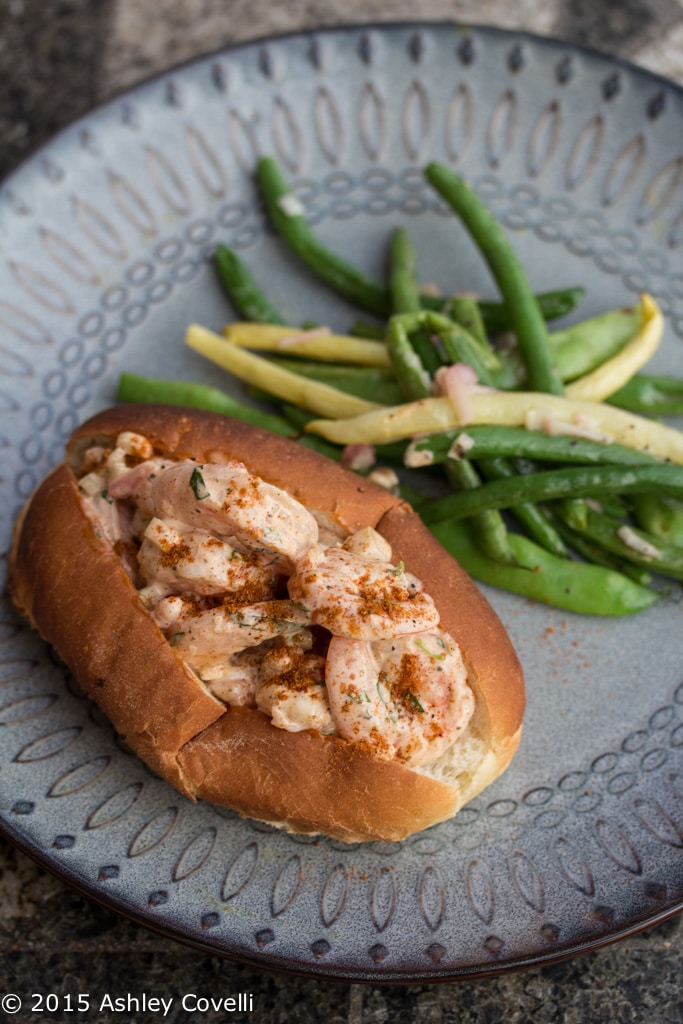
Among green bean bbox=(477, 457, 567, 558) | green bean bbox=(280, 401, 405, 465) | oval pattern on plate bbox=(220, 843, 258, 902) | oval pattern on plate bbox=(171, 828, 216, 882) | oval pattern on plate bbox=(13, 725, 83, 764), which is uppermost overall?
green bean bbox=(477, 457, 567, 558)

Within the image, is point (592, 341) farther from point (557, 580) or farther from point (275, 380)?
point (275, 380)

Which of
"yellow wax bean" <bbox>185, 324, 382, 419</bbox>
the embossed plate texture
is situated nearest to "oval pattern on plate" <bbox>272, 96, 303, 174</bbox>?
the embossed plate texture

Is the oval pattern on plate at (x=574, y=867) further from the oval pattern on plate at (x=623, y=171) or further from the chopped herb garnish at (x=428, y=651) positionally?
the oval pattern on plate at (x=623, y=171)

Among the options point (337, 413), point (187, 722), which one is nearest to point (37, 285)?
point (337, 413)

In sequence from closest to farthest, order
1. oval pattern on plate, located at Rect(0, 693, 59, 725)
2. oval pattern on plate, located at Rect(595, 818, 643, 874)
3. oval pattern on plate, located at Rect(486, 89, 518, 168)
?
oval pattern on plate, located at Rect(595, 818, 643, 874) < oval pattern on plate, located at Rect(0, 693, 59, 725) < oval pattern on plate, located at Rect(486, 89, 518, 168)

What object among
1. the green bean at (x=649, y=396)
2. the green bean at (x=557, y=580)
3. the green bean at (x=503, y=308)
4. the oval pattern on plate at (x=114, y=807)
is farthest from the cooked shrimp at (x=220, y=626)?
the green bean at (x=649, y=396)

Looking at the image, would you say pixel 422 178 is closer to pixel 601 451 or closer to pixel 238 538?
pixel 601 451

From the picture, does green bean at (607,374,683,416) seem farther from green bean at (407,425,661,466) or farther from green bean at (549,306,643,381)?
green bean at (407,425,661,466)

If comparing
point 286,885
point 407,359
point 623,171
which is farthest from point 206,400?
point 623,171
